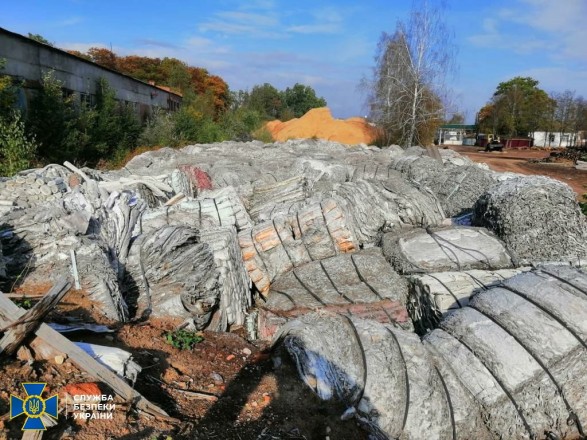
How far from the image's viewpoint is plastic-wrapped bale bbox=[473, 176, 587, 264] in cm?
552

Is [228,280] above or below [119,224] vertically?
below

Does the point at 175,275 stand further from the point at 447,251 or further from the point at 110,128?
the point at 110,128

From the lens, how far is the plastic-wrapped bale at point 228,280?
16.9 feet

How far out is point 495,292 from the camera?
3883 mm

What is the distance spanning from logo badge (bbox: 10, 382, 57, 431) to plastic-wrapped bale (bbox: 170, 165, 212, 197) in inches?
230

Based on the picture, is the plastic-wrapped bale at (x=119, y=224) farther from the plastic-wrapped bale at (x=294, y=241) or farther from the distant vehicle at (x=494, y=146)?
the distant vehicle at (x=494, y=146)

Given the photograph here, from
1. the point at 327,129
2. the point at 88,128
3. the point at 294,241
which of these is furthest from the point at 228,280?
the point at 327,129

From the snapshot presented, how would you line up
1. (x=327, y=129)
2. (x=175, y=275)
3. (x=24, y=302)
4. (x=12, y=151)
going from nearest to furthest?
(x=24, y=302) → (x=175, y=275) → (x=12, y=151) → (x=327, y=129)

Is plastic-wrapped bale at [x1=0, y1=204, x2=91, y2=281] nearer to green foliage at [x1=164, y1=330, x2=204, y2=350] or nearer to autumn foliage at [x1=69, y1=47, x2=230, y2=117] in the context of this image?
green foliage at [x1=164, y1=330, x2=204, y2=350]

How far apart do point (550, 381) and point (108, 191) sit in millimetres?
5857

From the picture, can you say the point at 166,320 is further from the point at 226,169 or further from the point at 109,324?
the point at 226,169

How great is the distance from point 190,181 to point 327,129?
25.5m

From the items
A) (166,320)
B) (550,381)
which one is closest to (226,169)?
(166,320)

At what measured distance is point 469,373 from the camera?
3.48 metres
